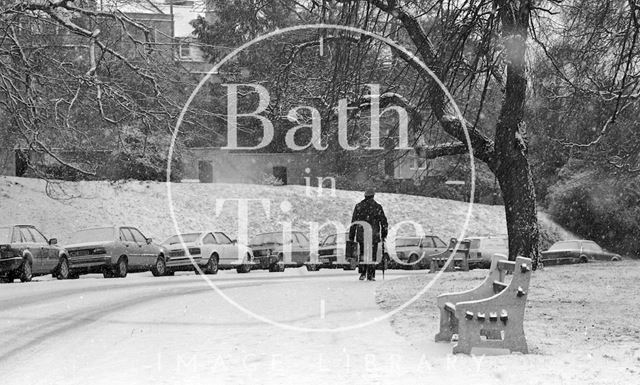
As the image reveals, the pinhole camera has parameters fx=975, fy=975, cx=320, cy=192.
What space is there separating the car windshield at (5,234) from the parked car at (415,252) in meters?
16.0

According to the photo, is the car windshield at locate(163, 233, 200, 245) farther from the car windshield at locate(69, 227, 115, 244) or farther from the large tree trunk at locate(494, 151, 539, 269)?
the large tree trunk at locate(494, 151, 539, 269)

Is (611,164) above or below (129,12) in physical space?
below

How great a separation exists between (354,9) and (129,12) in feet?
46.6

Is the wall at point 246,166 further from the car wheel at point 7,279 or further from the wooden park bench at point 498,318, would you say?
the wooden park bench at point 498,318

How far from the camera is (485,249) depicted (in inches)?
1699

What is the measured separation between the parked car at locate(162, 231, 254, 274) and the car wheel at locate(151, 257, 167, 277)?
0.51 feet

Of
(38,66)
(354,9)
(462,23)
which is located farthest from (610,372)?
(38,66)

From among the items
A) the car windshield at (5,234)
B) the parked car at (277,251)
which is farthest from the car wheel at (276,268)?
the car windshield at (5,234)

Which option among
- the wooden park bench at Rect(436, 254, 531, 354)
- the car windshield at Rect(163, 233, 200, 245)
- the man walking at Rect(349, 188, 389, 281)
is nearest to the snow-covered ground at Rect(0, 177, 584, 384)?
the wooden park bench at Rect(436, 254, 531, 354)

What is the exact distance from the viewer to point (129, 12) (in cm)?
2308

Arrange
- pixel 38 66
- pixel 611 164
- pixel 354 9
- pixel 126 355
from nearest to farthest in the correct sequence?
1. pixel 126 355
2. pixel 354 9
3. pixel 38 66
4. pixel 611 164

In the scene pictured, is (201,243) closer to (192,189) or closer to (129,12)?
(129,12)

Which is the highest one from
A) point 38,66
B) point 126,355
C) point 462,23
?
point 38,66

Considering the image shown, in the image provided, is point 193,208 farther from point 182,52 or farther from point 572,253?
point 572,253
